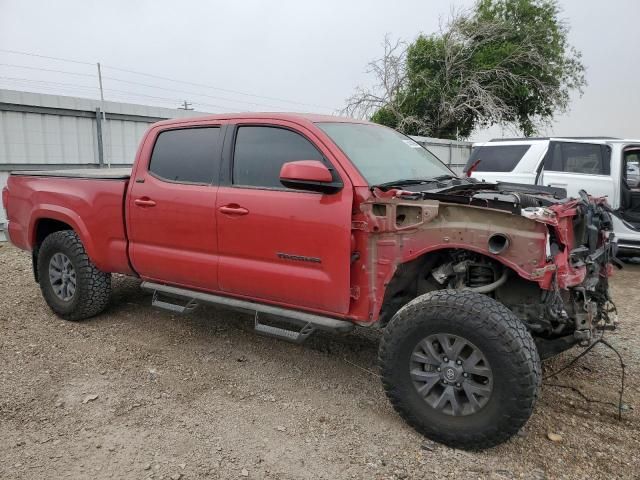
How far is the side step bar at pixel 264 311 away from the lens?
344 cm

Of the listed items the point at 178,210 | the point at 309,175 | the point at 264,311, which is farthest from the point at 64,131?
the point at 309,175

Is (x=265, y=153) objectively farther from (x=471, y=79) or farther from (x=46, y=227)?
(x=471, y=79)

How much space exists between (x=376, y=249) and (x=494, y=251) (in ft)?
2.34

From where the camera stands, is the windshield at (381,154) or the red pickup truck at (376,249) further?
the windshield at (381,154)

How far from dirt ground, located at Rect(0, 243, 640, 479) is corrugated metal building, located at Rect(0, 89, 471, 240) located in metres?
4.32

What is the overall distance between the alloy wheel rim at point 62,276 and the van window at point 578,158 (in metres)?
6.75

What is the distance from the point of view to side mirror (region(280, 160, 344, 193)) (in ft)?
10.5

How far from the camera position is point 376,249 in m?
3.28

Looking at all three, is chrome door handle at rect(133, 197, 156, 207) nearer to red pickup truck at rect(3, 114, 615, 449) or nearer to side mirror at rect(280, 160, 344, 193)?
red pickup truck at rect(3, 114, 615, 449)

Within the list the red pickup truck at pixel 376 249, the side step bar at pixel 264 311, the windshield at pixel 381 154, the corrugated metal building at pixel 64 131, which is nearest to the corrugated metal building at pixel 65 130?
the corrugated metal building at pixel 64 131

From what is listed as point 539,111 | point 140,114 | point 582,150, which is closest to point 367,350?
point 582,150

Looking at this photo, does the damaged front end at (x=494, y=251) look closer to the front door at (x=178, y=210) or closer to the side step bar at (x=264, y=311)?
the side step bar at (x=264, y=311)

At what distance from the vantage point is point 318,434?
3.14m

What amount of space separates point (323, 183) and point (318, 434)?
59.9 inches
